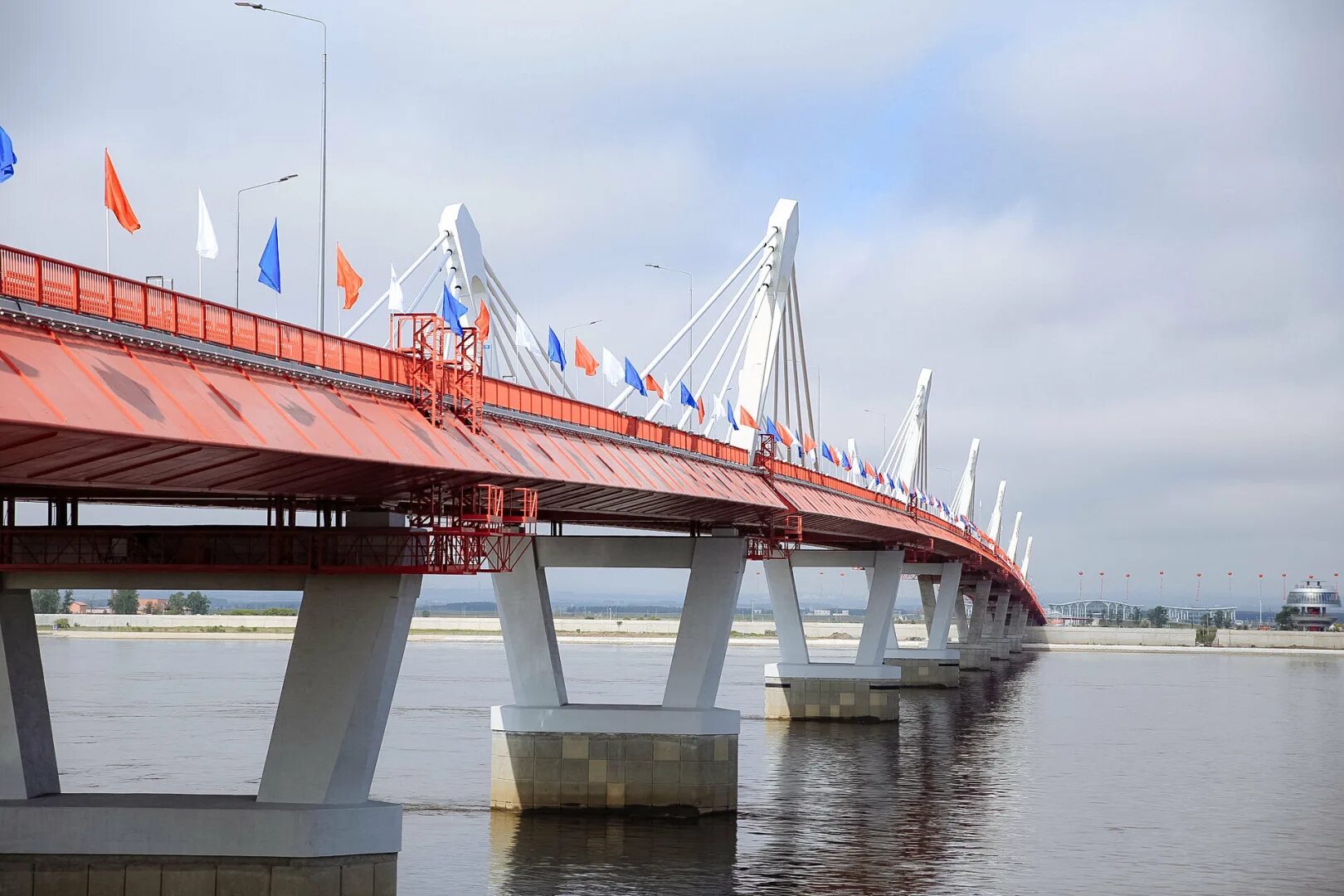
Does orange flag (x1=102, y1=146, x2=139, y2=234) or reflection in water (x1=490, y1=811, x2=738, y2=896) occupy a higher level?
orange flag (x1=102, y1=146, x2=139, y2=234)

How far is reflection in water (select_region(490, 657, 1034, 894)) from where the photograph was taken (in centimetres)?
3700

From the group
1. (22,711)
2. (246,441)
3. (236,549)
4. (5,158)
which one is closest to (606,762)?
(236,549)

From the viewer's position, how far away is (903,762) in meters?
63.1

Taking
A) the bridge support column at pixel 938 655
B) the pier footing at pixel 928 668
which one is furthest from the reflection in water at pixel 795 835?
the bridge support column at pixel 938 655

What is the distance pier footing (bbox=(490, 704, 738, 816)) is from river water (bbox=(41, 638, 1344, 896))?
101 cm

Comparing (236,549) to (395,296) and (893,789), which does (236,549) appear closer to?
(395,296)

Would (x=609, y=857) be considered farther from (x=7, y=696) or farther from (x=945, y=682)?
(x=945, y=682)

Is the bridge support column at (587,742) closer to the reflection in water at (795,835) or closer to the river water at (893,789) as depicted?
the reflection in water at (795,835)

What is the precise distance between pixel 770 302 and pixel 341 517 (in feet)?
102

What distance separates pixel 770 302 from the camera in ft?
202

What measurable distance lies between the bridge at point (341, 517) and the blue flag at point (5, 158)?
129cm

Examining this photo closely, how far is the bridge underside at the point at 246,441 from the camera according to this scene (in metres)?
19.9

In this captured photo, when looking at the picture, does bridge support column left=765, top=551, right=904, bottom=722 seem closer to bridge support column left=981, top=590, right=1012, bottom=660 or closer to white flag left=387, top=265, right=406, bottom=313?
white flag left=387, top=265, right=406, bottom=313

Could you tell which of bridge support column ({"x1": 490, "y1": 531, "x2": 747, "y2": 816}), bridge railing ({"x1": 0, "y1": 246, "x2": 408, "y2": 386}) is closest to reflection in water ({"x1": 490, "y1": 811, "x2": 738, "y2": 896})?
bridge support column ({"x1": 490, "y1": 531, "x2": 747, "y2": 816})
